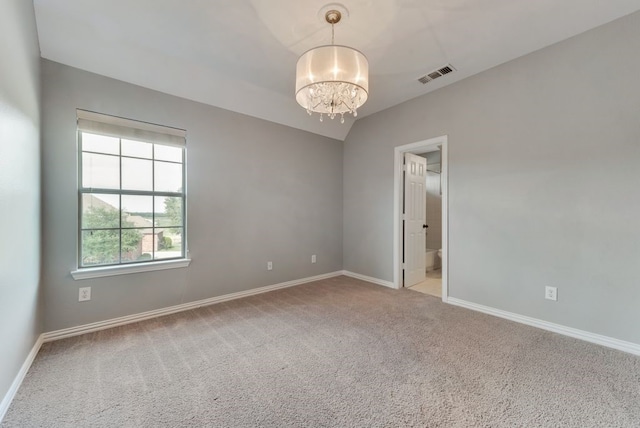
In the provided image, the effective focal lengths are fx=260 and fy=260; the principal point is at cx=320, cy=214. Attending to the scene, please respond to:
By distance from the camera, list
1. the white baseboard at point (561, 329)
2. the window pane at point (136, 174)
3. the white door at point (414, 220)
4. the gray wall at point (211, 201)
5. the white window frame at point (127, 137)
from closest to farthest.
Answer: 1. the white baseboard at point (561, 329)
2. the gray wall at point (211, 201)
3. the white window frame at point (127, 137)
4. the window pane at point (136, 174)
5. the white door at point (414, 220)

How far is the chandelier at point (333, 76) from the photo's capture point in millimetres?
1786

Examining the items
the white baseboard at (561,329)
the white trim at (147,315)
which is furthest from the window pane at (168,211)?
the white baseboard at (561,329)

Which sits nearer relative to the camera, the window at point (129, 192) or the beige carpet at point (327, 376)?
the beige carpet at point (327, 376)

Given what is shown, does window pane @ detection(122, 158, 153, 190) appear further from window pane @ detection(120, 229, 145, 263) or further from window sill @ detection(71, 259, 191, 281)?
window sill @ detection(71, 259, 191, 281)

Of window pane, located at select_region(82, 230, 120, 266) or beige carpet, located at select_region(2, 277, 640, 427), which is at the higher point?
window pane, located at select_region(82, 230, 120, 266)

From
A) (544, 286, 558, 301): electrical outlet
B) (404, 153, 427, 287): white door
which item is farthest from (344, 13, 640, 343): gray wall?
(404, 153, 427, 287): white door

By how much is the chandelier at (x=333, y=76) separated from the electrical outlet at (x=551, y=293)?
2.55m

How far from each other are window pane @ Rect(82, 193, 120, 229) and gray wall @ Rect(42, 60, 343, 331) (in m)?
0.10

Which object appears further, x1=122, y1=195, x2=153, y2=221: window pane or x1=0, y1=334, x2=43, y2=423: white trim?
x1=122, y1=195, x2=153, y2=221: window pane

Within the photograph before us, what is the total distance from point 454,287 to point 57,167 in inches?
169

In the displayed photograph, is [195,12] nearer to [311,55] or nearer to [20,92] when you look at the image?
[311,55]

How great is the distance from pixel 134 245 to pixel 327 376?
2.37 metres

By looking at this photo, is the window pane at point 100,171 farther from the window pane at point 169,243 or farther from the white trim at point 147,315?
the white trim at point 147,315

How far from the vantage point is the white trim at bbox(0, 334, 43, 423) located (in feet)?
4.80
